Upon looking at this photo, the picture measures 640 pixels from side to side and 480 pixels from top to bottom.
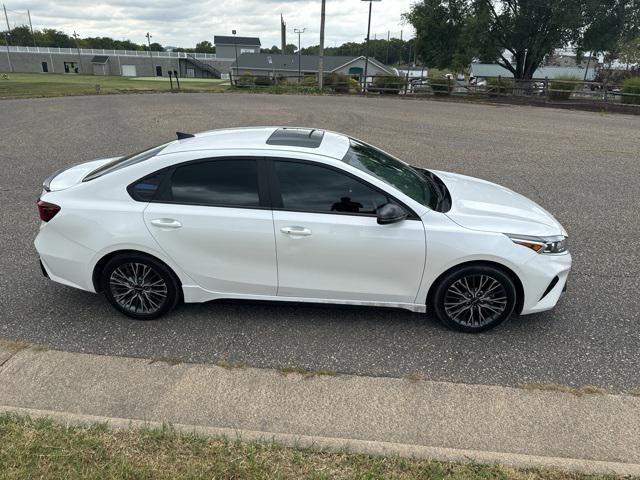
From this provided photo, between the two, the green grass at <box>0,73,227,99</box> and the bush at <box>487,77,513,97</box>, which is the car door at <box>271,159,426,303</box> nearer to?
the bush at <box>487,77,513,97</box>

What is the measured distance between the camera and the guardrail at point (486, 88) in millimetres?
21916

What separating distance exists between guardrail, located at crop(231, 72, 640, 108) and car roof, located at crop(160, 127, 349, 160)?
21997 mm

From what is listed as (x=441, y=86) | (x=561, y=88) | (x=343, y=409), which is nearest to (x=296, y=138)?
(x=343, y=409)

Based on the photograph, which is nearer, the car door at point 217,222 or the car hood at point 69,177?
the car door at point 217,222

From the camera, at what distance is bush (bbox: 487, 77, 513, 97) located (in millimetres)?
24172

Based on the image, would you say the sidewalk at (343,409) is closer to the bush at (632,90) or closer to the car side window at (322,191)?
the car side window at (322,191)

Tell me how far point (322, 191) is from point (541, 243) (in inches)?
68.4

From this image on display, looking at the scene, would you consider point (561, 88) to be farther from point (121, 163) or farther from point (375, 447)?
point (375, 447)

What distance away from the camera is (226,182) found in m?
3.61

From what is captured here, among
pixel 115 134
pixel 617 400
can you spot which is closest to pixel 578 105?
pixel 115 134

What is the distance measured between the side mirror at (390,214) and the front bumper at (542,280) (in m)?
1.03

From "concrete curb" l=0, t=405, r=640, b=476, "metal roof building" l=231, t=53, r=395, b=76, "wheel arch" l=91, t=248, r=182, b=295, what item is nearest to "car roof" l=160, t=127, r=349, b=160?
"wheel arch" l=91, t=248, r=182, b=295

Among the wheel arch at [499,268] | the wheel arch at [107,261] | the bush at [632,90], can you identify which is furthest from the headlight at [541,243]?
the bush at [632,90]

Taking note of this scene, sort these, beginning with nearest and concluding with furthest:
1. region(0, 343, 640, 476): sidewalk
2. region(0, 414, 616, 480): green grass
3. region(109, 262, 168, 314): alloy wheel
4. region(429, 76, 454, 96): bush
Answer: region(0, 414, 616, 480): green grass → region(0, 343, 640, 476): sidewalk → region(109, 262, 168, 314): alloy wheel → region(429, 76, 454, 96): bush
